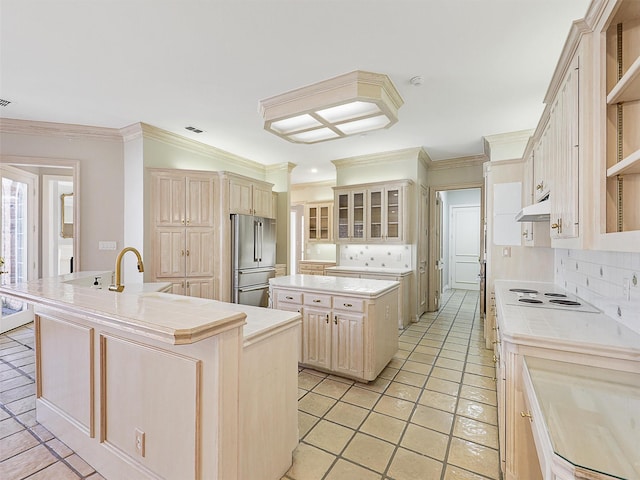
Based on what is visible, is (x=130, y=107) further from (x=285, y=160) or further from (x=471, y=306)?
(x=471, y=306)

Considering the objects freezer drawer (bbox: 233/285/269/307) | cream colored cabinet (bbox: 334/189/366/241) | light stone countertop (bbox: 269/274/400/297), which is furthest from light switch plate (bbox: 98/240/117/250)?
cream colored cabinet (bbox: 334/189/366/241)

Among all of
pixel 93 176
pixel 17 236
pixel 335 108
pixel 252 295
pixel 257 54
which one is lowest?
pixel 252 295

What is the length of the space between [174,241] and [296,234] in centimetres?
406

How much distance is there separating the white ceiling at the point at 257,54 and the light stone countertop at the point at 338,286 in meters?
1.95

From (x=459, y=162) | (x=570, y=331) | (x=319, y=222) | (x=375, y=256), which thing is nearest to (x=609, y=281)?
(x=570, y=331)

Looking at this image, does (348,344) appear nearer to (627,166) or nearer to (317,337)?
(317,337)

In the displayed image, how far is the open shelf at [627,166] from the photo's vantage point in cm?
102

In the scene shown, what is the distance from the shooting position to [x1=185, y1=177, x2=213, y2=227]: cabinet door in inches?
167

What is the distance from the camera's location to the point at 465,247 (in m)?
8.16

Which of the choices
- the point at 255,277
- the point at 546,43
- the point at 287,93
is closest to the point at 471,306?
the point at 255,277

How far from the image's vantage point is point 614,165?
121cm

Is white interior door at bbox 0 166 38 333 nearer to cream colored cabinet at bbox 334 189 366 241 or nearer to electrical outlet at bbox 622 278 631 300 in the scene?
cream colored cabinet at bbox 334 189 366 241

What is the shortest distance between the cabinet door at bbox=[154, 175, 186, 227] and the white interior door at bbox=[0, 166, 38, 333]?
1.90 metres

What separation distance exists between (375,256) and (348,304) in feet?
8.94
